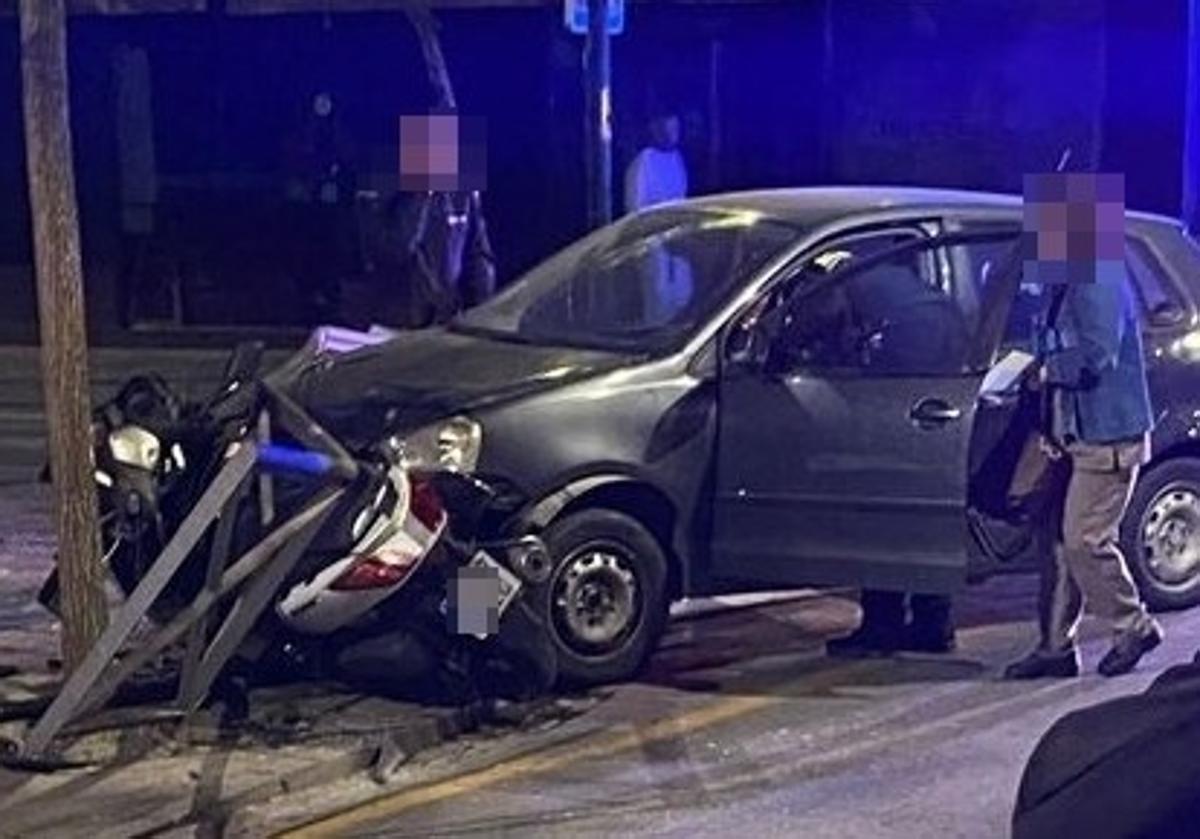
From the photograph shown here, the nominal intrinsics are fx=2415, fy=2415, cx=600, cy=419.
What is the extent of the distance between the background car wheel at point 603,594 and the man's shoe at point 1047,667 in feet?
4.14

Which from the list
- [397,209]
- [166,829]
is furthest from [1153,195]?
[166,829]

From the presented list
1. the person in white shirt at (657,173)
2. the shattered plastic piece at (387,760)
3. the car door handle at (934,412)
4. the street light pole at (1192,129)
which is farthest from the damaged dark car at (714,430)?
the street light pole at (1192,129)

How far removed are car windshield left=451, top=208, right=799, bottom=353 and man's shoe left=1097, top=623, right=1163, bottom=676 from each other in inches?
72.7

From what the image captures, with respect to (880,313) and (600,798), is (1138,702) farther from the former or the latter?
(880,313)

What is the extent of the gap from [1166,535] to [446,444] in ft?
10.1

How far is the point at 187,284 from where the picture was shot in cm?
2148

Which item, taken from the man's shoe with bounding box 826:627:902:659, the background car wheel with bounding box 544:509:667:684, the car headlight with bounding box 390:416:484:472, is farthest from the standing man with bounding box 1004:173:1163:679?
the car headlight with bounding box 390:416:484:472

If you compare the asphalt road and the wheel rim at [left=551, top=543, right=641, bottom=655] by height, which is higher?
the wheel rim at [left=551, top=543, right=641, bottom=655]

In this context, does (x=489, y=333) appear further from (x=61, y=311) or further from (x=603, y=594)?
(x=61, y=311)

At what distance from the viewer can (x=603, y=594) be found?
8.28 m

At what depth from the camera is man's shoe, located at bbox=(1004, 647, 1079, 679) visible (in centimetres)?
845

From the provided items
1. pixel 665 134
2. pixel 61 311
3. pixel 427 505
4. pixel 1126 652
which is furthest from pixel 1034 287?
pixel 665 134

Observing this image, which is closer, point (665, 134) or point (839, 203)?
point (839, 203)

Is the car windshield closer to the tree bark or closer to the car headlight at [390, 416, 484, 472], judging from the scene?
the car headlight at [390, 416, 484, 472]
